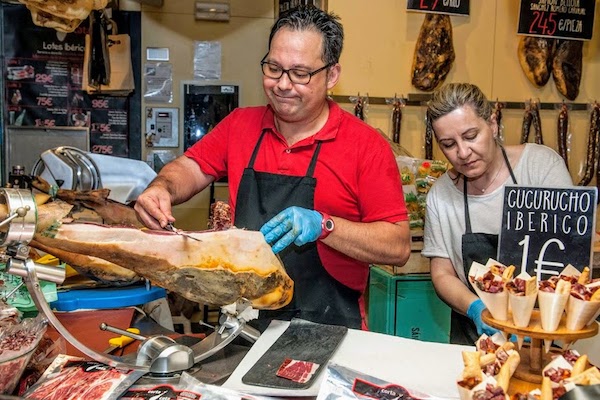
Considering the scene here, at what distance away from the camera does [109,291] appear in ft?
7.79

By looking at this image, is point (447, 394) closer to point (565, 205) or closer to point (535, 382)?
point (535, 382)

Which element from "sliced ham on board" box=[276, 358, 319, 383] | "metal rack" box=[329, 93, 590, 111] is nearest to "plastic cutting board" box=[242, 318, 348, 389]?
"sliced ham on board" box=[276, 358, 319, 383]

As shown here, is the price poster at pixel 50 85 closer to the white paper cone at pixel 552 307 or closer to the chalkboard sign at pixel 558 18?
the chalkboard sign at pixel 558 18

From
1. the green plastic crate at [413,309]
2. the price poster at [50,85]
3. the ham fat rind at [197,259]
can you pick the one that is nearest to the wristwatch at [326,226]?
the ham fat rind at [197,259]

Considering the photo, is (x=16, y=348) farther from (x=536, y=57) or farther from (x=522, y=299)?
(x=536, y=57)

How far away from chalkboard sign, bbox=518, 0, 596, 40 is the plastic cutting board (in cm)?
349

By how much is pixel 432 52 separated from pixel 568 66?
46.4 inches

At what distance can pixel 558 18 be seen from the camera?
467cm

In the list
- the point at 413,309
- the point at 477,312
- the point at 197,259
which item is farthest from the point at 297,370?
the point at 413,309

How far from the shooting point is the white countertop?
5.02 feet

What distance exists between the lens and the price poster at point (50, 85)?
5387 mm

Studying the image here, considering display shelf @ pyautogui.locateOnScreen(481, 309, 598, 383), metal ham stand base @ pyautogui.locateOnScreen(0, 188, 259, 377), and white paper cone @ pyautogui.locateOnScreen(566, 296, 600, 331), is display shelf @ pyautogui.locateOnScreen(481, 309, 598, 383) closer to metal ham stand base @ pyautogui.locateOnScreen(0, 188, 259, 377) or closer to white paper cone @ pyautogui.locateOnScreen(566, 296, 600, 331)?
white paper cone @ pyautogui.locateOnScreen(566, 296, 600, 331)

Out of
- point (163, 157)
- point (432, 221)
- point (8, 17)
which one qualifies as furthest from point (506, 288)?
point (8, 17)

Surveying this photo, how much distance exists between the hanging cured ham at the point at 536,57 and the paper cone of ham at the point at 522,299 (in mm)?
3684
